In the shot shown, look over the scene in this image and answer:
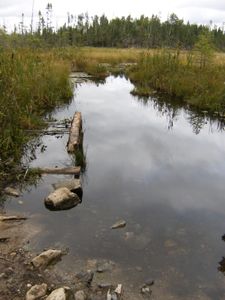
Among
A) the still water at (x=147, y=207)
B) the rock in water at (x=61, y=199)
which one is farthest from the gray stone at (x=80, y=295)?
the rock in water at (x=61, y=199)

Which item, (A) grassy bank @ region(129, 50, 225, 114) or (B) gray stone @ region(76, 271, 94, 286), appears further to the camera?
(A) grassy bank @ region(129, 50, 225, 114)

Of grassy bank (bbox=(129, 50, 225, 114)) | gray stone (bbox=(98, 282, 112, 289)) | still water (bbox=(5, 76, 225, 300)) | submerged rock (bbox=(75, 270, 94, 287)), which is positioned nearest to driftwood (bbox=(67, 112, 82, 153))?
still water (bbox=(5, 76, 225, 300))

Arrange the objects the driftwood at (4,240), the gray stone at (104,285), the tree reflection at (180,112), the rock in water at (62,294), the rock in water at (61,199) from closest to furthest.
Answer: the rock in water at (62,294) < the gray stone at (104,285) < the driftwood at (4,240) < the rock in water at (61,199) < the tree reflection at (180,112)

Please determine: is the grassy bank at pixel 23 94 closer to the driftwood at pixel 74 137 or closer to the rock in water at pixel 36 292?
the driftwood at pixel 74 137

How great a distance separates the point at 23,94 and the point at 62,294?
6.36 meters

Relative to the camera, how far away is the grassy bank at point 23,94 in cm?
645

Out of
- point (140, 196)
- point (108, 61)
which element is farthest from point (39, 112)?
point (108, 61)

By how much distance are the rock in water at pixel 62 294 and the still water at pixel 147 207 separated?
40cm

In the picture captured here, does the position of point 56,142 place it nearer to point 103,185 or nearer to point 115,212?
point 103,185

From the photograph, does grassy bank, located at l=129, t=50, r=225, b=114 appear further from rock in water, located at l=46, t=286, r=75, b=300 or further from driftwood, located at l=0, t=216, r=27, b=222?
rock in water, located at l=46, t=286, r=75, b=300

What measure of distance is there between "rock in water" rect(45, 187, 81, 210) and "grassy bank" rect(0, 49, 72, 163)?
4.66 feet

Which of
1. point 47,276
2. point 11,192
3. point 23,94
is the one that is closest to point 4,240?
point 47,276

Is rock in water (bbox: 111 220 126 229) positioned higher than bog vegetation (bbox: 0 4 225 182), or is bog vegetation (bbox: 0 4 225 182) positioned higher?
bog vegetation (bbox: 0 4 225 182)

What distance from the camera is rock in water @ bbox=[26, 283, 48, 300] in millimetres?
3269
